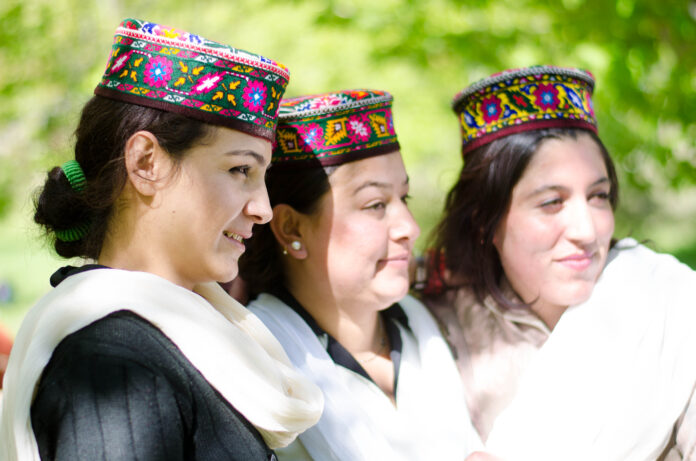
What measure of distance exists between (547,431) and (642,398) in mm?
333

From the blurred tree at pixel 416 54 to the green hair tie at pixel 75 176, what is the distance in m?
0.26

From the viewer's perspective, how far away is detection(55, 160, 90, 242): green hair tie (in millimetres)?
1744

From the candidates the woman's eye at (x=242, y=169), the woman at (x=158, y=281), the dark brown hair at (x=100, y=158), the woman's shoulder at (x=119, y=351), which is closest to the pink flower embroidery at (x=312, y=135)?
the woman at (x=158, y=281)

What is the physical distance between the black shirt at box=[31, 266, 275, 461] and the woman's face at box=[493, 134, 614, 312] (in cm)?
141

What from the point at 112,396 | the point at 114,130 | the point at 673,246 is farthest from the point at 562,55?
the point at 673,246

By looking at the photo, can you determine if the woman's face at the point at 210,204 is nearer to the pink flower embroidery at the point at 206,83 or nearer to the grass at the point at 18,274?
the pink flower embroidery at the point at 206,83

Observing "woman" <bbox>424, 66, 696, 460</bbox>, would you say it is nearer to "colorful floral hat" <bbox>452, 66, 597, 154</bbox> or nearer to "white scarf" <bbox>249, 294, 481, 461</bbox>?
"colorful floral hat" <bbox>452, 66, 597, 154</bbox>

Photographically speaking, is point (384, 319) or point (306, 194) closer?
point (306, 194)

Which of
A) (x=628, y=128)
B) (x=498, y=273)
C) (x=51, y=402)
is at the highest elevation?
(x=628, y=128)

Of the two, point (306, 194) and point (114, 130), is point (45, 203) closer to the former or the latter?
point (114, 130)

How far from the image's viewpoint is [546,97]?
2.46 metres

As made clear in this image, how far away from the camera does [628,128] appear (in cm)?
435

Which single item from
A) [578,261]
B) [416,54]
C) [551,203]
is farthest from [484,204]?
[416,54]

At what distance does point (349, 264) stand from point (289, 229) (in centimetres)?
27
